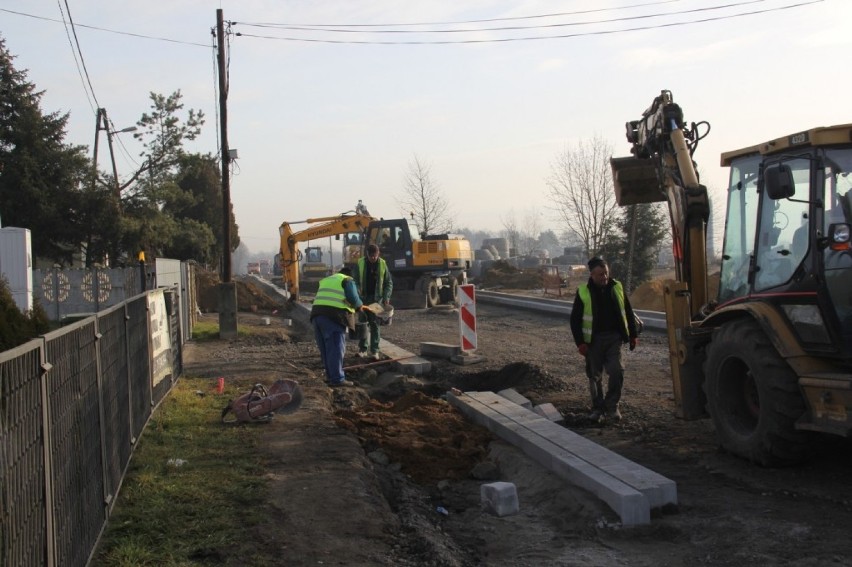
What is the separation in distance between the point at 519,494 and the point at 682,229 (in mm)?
3392

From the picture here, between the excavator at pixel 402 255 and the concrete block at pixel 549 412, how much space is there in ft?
60.6

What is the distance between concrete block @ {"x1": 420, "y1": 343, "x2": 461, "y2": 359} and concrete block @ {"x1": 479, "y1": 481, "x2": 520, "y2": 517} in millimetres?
7643

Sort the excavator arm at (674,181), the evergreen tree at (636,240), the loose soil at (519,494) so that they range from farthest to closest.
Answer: the evergreen tree at (636,240) < the excavator arm at (674,181) < the loose soil at (519,494)

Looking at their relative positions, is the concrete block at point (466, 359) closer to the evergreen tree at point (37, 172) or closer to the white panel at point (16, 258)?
the white panel at point (16, 258)

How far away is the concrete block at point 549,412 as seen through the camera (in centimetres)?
894

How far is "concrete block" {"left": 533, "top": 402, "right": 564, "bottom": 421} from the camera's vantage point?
29.3 ft

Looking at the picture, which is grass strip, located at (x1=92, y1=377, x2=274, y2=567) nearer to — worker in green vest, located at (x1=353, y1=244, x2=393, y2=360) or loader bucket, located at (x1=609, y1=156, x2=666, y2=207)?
loader bucket, located at (x1=609, y1=156, x2=666, y2=207)

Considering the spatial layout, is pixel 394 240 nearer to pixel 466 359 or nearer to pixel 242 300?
pixel 242 300

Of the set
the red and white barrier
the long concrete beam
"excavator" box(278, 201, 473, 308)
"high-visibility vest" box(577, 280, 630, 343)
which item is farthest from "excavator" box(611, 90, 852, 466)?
"excavator" box(278, 201, 473, 308)

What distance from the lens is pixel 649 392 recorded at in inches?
411

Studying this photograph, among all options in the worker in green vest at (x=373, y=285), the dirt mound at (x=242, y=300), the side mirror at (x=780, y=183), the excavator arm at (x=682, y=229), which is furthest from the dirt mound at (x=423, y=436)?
the dirt mound at (x=242, y=300)

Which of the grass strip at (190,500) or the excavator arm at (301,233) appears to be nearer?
the grass strip at (190,500)

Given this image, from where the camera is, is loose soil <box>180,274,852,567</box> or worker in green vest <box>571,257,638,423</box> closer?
loose soil <box>180,274,852,567</box>

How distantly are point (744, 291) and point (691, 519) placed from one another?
2308 mm
